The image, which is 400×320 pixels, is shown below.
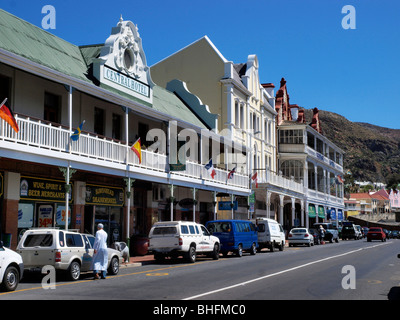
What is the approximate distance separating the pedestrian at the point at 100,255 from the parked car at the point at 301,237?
26524 millimetres

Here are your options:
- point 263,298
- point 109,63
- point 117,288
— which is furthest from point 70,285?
point 109,63

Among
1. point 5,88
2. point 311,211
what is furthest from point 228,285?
point 311,211

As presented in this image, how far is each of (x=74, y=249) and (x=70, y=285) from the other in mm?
1692

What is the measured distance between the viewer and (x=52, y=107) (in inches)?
886

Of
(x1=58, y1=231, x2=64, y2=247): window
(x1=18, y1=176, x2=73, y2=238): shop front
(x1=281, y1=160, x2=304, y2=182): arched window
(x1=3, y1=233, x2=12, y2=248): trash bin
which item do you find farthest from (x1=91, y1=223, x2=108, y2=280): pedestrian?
(x1=281, y1=160, x2=304, y2=182): arched window

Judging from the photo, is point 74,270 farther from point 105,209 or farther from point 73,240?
point 105,209

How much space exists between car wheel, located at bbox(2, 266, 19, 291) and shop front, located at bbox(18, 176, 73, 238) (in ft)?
24.3

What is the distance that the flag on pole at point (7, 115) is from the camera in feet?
52.4

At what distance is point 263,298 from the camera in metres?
11.4

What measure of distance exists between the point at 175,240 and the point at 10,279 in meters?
Result: 9.60

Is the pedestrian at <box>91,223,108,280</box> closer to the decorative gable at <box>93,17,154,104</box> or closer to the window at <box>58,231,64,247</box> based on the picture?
the window at <box>58,231,64,247</box>

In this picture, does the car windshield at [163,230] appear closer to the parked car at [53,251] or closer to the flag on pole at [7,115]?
the parked car at [53,251]

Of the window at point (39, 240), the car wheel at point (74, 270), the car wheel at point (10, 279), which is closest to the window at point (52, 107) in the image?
the window at point (39, 240)
